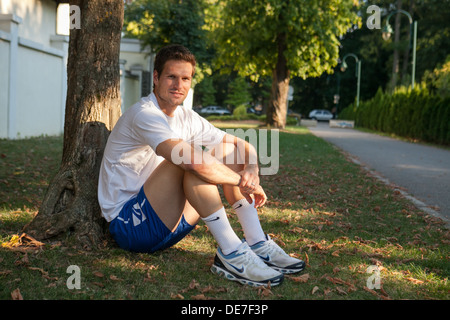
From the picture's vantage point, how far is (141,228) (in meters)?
3.33

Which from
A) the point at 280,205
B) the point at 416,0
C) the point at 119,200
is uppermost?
the point at 416,0

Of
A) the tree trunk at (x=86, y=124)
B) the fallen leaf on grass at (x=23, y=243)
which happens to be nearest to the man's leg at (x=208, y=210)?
the tree trunk at (x=86, y=124)

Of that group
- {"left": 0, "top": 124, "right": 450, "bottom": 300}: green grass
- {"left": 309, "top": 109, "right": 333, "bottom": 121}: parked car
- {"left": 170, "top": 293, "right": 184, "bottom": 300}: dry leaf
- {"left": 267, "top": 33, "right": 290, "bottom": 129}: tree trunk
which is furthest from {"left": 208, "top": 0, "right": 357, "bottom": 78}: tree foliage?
{"left": 309, "top": 109, "right": 333, "bottom": 121}: parked car

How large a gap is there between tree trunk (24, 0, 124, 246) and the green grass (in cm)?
18

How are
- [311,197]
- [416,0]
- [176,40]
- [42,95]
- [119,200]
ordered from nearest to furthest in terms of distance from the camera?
1. [119,200]
2. [311,197]
3. [42,95]
4. [176,40]
5. [416,0]

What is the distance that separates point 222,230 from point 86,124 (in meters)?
1.55

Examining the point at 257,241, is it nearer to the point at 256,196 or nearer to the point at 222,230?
the point at 256,196

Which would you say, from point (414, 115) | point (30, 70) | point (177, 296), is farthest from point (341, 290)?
point (414, 115)

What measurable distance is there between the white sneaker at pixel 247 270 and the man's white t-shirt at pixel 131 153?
2.66 feet

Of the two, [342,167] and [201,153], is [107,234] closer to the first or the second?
[201,153]

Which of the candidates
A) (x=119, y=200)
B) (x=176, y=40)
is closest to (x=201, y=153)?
(x=119, y=200)

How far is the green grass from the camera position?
9.94ft

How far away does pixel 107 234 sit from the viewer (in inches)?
150
